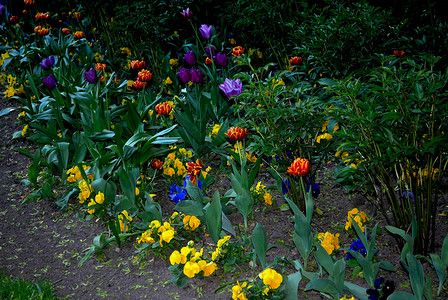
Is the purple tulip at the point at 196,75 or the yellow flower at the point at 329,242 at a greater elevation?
the purple tulip at the point at 196,75

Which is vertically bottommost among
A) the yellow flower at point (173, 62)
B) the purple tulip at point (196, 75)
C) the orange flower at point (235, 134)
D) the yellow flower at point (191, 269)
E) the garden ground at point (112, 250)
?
the garden ground at point (112, 250)

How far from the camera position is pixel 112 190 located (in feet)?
9.60

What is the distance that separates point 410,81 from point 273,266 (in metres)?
1.05

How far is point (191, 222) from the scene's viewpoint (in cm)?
257

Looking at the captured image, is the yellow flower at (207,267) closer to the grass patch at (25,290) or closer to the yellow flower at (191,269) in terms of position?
the yellow flower at (191,269)

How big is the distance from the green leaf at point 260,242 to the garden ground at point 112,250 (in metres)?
0.16

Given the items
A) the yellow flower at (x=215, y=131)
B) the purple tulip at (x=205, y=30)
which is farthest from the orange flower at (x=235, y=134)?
the purple tulip at (x=205, y=30)

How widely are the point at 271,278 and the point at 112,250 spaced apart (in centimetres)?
103

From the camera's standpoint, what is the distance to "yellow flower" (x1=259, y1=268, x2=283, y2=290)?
2.02m

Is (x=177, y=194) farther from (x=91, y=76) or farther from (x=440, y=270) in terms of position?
A: (x=440, y=270)

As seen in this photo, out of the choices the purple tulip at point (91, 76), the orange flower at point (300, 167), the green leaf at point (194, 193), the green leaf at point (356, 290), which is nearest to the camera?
the green leaf at point (356, 290)

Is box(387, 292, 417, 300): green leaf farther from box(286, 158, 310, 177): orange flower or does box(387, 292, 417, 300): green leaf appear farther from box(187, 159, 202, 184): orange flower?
box(187, 159, 202, 184): orange flower

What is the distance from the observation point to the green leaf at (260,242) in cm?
222

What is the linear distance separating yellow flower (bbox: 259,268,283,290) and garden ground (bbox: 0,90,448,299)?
0.26 m
